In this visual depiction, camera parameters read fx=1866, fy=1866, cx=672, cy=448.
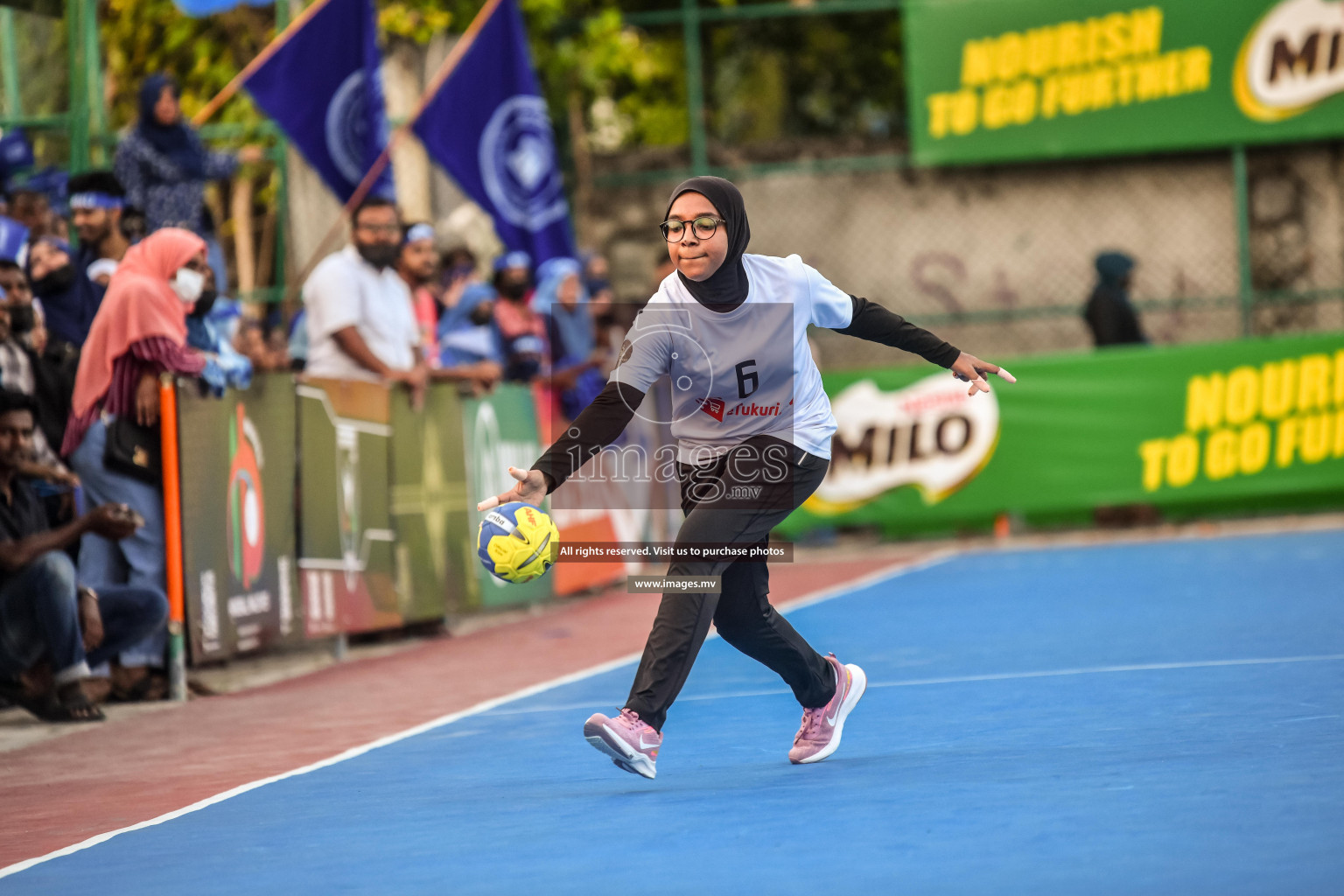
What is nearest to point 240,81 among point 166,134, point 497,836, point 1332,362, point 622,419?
point 166,134

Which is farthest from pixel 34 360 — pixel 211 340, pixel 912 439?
pixel 912 439

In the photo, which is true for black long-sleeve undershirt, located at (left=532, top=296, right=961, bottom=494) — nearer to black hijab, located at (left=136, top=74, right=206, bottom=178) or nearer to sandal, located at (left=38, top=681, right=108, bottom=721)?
sandal, located at (left=38, top=681, right=108, bottom=721)

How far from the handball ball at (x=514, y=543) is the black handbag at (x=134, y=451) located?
393 cm

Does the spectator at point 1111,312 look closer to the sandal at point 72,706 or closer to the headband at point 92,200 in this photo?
the headband at point 92,200

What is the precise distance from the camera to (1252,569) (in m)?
13.6

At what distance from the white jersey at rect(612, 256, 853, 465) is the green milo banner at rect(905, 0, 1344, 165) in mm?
13456

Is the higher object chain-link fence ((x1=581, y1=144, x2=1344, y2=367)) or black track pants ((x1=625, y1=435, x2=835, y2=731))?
chain-link fence ((x1=581, y1=144, x2=1344, y2=367))

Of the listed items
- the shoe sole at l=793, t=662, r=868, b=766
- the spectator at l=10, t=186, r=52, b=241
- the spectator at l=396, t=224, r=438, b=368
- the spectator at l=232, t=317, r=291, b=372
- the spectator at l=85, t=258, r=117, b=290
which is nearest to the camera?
the shoe sole at l=793, t=662, r=868, b=766

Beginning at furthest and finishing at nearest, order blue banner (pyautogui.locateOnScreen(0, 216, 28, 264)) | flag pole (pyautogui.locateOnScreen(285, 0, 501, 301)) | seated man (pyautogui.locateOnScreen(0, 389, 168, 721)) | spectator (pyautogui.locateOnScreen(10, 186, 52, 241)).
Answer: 1. flag pole (pyautogui.locateOnScreen(285, 0, 501, 301))
2. spectator (pyautogui.locateOnScreen(10, 186, 52, 241))
3. blue banner (pyautogui.locateOnScreen(0, 216, 28, 264))
4. seated man (pyautogui.locateOnScreen(0, 389, 168, 721))

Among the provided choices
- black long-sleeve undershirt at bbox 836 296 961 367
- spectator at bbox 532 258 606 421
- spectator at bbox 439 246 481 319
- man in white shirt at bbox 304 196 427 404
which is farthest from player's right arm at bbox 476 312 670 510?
spectator at bbox 532 258 606 421

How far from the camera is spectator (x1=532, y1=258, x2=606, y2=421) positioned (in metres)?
15.5

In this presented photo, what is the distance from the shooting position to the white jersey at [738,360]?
248 inches

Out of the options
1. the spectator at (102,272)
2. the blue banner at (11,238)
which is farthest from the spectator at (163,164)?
the blue banner at (11,238)

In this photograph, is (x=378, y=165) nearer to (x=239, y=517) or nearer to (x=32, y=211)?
(x=32, y=211)
